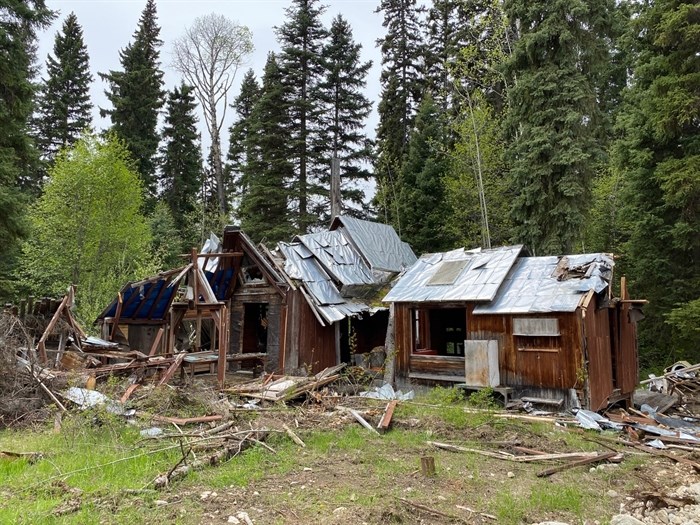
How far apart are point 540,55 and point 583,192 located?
5.57m

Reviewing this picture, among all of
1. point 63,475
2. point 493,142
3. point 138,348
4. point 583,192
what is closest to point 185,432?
point 63,475

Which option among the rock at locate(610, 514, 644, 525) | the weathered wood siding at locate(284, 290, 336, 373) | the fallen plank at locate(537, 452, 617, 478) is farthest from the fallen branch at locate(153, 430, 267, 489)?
the weathered wood siding at locate(284, 290, 336, 373)

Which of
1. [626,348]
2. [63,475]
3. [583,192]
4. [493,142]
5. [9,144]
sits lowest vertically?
[63,475]

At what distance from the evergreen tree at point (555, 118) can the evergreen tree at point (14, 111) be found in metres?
17.0

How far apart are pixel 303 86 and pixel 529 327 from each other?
22.5 meters

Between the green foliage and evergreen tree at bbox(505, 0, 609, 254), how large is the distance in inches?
668

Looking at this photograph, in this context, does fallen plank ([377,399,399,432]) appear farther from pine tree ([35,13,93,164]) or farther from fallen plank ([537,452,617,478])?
pine tree ([35,13,93,164])

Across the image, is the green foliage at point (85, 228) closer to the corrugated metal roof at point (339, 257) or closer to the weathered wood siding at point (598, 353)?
the corrugated metal roof at point (339, 257)

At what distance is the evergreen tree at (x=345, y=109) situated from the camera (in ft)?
97.4

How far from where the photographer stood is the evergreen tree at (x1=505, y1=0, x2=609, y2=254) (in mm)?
17375

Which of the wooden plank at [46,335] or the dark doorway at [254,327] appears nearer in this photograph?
the wooden plank at [46,335]

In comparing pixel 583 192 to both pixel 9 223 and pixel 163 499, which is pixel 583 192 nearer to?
pixel 163 499

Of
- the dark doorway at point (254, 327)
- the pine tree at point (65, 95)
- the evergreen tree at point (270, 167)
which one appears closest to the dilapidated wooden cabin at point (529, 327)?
the dark doorway at point (254, 327)

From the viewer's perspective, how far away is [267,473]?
21.8 ft
